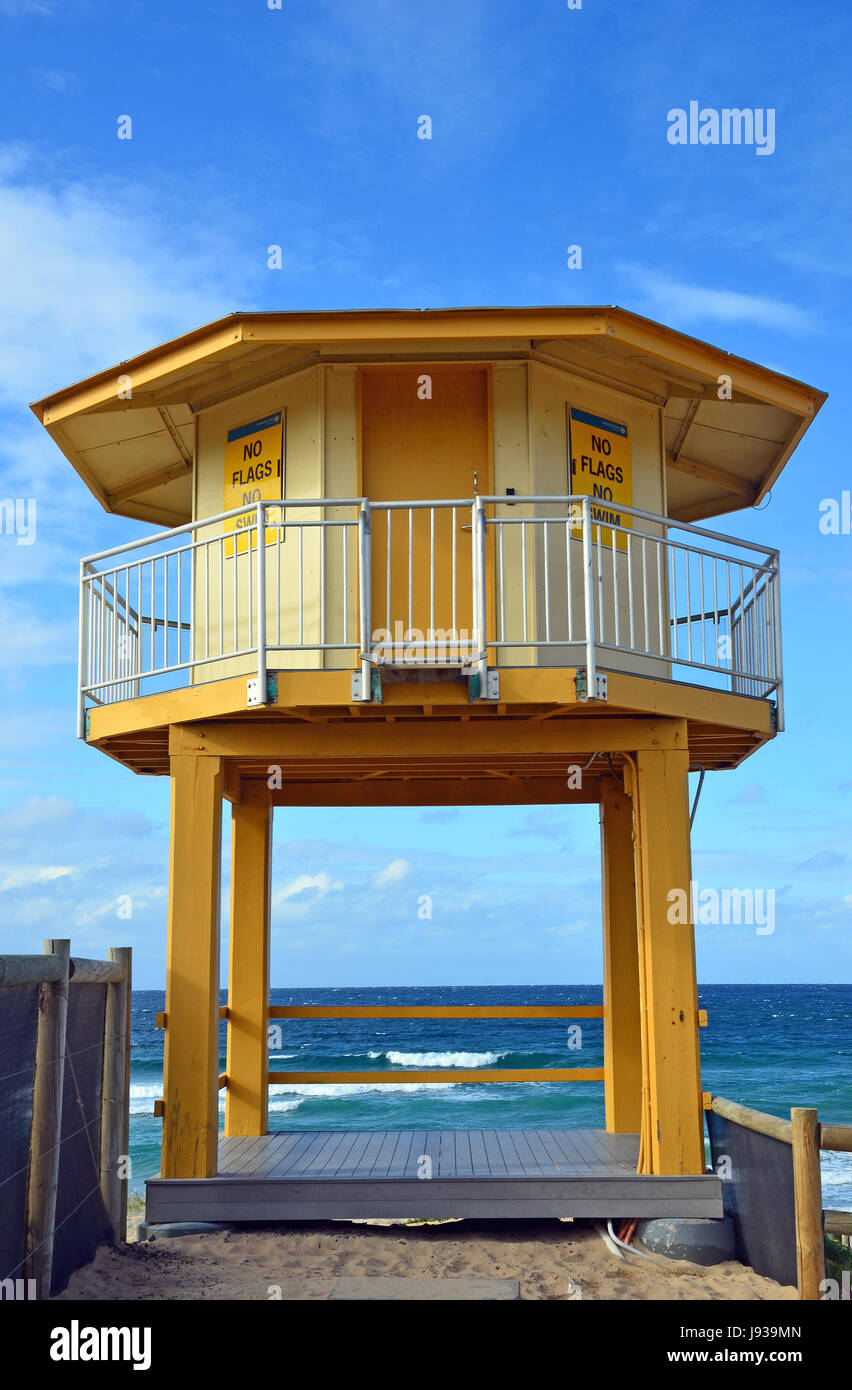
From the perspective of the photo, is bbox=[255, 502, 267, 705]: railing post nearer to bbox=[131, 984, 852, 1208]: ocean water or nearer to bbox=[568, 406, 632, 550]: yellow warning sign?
bbox=[568, 406, 632, 550]: yellow warning sign

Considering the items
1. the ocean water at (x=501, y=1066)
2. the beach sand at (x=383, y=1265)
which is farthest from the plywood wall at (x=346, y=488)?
the ocean water at (x=501, y=1066)

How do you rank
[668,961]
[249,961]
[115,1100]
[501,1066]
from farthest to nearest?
[501,1066] < [249,961] < [668,961] < [115,1100]

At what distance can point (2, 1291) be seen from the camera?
5.95m

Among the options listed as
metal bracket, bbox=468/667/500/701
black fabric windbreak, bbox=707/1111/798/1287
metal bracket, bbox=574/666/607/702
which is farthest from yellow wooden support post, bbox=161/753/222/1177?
black fabric windbreak, bbox=707/1111/798/1287

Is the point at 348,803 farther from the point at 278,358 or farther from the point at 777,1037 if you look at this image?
the point at 777,1037

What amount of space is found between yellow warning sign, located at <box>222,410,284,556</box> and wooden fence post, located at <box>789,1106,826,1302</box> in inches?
229

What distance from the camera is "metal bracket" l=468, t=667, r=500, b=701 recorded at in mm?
8633

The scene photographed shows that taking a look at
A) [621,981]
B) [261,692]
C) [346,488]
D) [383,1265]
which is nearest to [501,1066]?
[621,981]

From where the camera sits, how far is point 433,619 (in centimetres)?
945

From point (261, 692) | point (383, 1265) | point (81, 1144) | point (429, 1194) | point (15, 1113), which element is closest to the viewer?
point (15, 1113)

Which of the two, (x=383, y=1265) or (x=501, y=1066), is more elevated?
(x=383, y=1265)

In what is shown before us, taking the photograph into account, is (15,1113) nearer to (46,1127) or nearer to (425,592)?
(46,1127)

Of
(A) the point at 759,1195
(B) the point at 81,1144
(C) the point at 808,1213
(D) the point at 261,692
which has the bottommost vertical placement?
(A) the point at 759,1195

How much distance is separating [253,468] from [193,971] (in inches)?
158
